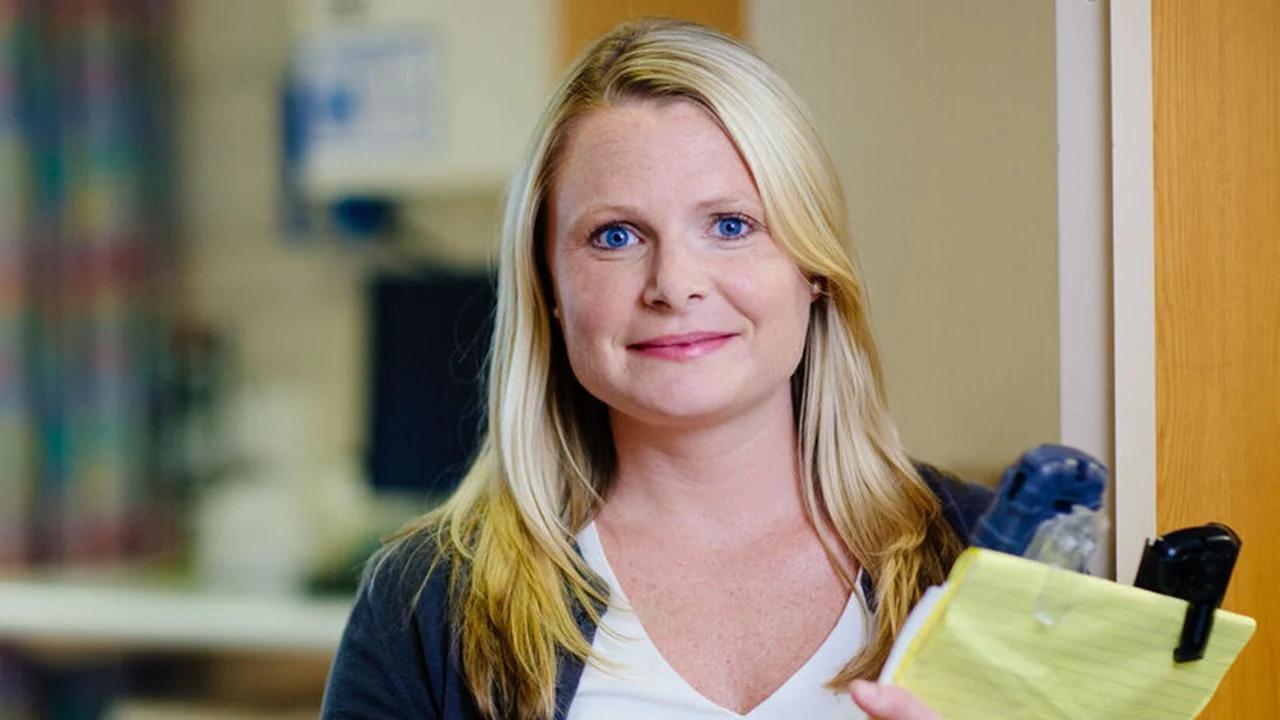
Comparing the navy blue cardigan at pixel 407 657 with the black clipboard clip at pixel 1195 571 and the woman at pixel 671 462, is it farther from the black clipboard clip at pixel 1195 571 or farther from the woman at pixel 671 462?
the black clipboard clip at pixel 1195 571

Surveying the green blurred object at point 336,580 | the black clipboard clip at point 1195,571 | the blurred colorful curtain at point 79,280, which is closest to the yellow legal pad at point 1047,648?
the black clipboard clip at point 1195,571

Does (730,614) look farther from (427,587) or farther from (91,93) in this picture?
(91,93)

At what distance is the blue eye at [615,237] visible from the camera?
1050 millimetres

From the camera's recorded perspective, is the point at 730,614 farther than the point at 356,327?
No

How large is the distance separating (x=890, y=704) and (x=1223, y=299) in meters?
0.49

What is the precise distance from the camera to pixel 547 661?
1.05m

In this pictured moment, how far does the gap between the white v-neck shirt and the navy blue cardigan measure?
0.06ft

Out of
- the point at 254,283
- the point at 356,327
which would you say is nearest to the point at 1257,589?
the point at 356,327

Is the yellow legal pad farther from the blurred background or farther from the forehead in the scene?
the blurred background

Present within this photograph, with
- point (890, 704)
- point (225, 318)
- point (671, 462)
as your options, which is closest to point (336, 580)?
point (225, 318)

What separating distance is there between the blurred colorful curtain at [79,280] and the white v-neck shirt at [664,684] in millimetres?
1906

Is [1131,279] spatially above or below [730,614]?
above

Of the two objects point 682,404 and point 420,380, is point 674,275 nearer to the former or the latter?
point 682,404

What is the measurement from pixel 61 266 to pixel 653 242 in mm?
1964
